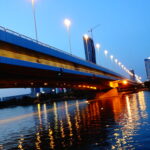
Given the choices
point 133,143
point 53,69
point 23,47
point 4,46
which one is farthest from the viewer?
point 53,69

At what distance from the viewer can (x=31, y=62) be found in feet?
104

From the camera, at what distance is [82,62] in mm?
56281

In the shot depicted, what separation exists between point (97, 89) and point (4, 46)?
279ft

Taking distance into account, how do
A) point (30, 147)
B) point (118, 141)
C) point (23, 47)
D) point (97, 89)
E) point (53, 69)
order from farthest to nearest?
point (97, 89) < point (53, 69) < point (23, 47) < point (30, 147) < point (118, 141)

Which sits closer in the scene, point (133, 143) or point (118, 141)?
point (133, 143)

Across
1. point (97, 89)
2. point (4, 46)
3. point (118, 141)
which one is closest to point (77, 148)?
point (118, 141)

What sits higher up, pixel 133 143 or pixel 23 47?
pixel 23 47

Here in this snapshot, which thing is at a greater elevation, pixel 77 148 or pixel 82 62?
pixel 82 62

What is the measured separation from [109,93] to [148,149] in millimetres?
96156

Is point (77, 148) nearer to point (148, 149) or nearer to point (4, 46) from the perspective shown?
point (148, 149)

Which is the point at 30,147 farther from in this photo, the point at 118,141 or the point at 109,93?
the point at 109,93

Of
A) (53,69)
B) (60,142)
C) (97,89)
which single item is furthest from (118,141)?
(97,89)

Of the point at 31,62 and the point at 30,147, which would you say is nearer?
the point at 30,147

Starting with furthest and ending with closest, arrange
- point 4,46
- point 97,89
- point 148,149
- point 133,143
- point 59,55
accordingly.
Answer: point 97,89, point 59,55, point 4,46, point 133,143, point 148,149
